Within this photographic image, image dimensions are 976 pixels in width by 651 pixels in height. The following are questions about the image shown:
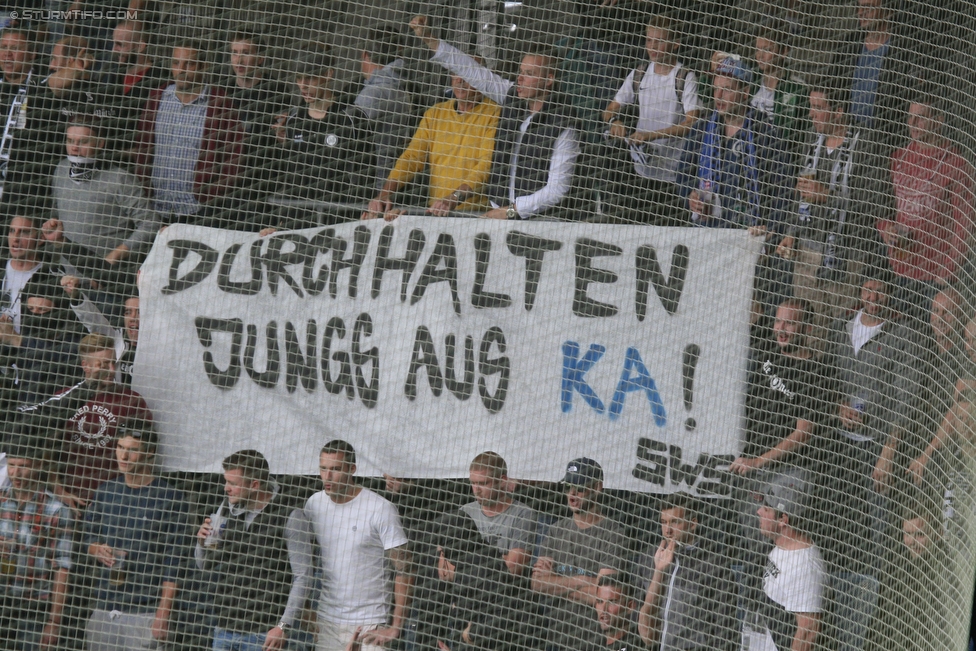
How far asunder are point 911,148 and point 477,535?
232cm

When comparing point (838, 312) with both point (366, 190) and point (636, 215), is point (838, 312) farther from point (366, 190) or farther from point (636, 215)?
point (366, 190)

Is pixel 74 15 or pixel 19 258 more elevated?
pixel 74 15

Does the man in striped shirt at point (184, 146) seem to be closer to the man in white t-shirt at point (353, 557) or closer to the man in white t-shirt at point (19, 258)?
the man in white t-shirt at point (19, 258)

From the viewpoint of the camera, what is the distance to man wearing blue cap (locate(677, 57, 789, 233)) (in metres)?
4.30

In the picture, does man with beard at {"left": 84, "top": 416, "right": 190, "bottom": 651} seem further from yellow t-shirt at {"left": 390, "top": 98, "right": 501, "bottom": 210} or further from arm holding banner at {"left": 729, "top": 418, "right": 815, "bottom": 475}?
arm holding banner at {"left": 729, "top": 418, "right": 815, "bottom": 475}

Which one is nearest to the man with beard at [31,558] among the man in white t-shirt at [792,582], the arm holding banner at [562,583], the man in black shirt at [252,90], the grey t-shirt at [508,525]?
the man in black shirt at [252,90]

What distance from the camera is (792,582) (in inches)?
160

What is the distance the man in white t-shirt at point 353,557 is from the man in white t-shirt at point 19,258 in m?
1.58

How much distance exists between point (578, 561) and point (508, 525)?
0.32 m

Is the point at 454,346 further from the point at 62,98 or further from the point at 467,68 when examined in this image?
the point at 62,98

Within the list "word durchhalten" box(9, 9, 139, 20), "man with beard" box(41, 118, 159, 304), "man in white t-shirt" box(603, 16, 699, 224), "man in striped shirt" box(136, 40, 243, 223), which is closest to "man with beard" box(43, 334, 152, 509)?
"man with beard" box(41, 118, 159, 304)

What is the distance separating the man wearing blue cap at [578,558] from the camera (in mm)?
4172

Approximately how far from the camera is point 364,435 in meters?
4.50

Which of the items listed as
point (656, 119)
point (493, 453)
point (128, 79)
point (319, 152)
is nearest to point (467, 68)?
point (319, 152)
